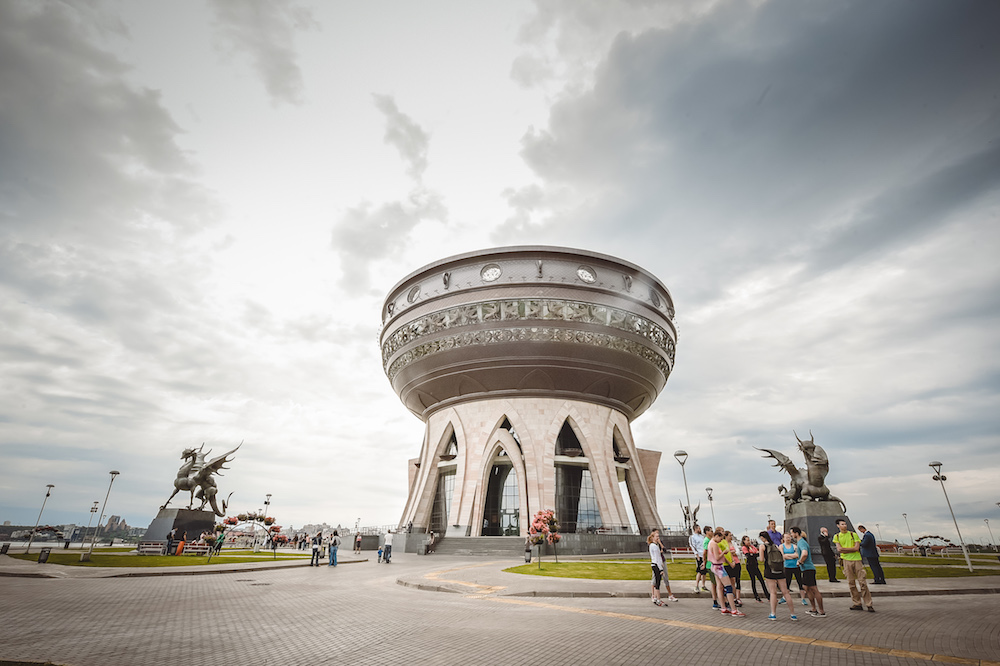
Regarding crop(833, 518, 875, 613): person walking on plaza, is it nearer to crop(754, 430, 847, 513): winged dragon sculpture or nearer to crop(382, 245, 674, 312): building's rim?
crop(754, 430, 847, 513): winged dragon sculpture

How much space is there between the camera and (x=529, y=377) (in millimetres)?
36594

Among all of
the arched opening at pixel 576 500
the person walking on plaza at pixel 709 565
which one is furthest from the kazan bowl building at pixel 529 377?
the person walking on plaza at pixel 709 565

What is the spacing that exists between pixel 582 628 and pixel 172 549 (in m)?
29.5

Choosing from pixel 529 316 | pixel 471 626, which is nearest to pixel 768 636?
pixel 471 626

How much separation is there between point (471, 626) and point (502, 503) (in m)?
30.1

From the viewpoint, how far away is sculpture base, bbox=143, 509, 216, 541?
3169 centimetres

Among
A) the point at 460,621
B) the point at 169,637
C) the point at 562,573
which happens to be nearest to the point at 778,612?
the point at 460,621

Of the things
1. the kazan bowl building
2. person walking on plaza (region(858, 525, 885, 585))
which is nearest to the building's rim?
the kazan bowl building

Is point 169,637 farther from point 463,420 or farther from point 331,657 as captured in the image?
point 463,420

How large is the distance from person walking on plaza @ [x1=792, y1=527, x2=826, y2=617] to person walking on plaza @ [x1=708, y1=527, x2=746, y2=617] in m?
1.30

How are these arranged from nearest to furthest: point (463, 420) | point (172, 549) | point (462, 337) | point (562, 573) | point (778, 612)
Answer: point (778, 612), point (562, 573), point (172, 549), point (462, 337), point (463, 420)

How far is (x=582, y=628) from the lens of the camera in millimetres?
8352

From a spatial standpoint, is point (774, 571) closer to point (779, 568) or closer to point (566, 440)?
point (779, 568)

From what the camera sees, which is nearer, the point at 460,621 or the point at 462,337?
the point at 460,621
